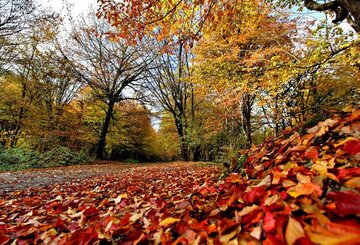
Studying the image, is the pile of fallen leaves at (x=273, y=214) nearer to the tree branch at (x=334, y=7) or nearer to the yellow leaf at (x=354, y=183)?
the yellow leaf at (x=354, y=183)

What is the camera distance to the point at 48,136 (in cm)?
1391

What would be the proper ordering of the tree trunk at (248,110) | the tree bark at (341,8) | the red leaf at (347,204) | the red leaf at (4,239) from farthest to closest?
the tree trunk at (248,110)
the tree bark at (341,8)
the red leaf at (4,239)
the red leaf at (347,204)

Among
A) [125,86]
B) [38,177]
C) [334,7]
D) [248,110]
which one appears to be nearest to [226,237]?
[334,7]

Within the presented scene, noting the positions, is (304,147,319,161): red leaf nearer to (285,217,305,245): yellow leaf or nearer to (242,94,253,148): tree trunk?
(285,217,305,245): yellow leaf

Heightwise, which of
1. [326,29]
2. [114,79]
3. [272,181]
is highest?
[114,79]

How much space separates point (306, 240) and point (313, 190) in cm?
46

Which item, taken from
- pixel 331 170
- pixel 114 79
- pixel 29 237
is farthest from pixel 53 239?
pixel 114 79

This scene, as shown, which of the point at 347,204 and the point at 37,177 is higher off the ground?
the point at 347,204

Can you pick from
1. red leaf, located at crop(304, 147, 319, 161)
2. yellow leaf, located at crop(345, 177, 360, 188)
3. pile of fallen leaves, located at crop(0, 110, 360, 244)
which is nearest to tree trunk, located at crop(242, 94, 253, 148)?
pile of fallen leaves, located at crop(0, 110, 360, 244)

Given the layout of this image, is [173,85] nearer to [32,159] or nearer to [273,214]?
[32,159]

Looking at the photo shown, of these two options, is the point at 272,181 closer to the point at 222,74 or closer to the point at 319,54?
the point at 319,54

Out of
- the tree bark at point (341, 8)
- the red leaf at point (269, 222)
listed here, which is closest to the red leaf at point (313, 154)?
the red leaf at point (269, 222)

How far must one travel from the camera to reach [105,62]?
16000 mm

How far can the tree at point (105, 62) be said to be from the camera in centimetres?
1561
